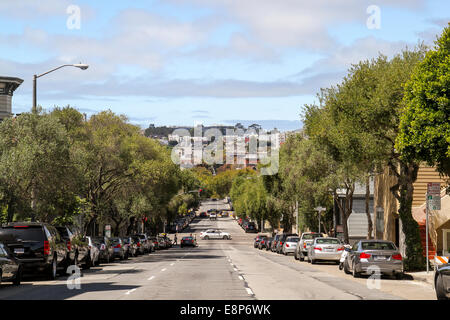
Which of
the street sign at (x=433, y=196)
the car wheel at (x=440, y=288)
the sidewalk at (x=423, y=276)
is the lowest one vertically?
the sidewalk at (x=423, y=276)

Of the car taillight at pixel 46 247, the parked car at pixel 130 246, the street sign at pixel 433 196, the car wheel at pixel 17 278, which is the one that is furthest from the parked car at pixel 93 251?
the street sign at pixel 433 196

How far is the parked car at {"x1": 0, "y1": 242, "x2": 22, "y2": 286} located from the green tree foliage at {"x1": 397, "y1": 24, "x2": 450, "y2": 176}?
12.9 meters

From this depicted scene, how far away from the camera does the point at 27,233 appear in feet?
79.0

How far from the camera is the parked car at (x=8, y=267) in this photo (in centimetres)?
1966

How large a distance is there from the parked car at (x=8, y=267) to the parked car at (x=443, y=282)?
12.0m

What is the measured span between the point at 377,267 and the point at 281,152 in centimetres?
3771

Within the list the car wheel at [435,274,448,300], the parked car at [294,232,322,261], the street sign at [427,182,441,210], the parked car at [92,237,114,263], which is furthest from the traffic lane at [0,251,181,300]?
the parked car at [294,232,322,261]

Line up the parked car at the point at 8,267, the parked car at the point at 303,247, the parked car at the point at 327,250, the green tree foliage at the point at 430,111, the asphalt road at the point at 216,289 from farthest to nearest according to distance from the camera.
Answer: the parked car at the point at 303,247 → the parked car at the point at 327,250 → the green tree foliage at the point at 430,111 → the parked car at the point at 8,267 → the asphalt road at the point at 216,289

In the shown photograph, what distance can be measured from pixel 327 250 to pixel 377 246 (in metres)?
10.4

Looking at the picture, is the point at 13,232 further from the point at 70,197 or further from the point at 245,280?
the point at 70,197

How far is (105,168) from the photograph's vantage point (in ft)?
155

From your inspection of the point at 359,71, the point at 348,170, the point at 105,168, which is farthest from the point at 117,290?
the point at 105,168

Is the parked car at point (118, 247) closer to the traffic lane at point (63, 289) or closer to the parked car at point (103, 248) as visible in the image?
the parked car at point (103, 248)

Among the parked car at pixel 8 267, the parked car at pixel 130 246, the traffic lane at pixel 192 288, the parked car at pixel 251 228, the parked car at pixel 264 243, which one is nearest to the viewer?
the traffic lane at pixel 192 288
